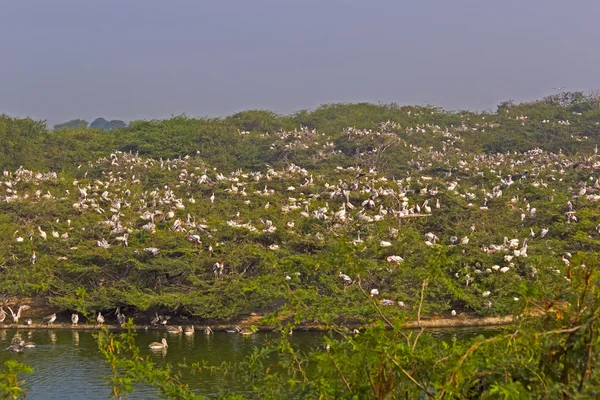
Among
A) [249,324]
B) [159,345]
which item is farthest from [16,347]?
[249,324]

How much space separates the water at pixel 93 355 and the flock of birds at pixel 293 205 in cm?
99

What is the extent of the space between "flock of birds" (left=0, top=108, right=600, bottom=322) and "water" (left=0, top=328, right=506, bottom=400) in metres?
0.99

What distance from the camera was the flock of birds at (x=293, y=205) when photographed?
22.3 m

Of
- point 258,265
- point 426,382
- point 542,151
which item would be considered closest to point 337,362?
point 426,382

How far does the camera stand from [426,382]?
566cm

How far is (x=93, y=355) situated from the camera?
17.0m

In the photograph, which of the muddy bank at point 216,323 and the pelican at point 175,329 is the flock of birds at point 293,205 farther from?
the muddy bank at point 216,323

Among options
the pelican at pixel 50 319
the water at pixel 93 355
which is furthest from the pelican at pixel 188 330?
the pelican at pixel 50 319

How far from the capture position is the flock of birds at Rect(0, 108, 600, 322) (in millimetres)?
22312

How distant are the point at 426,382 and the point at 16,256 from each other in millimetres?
20043

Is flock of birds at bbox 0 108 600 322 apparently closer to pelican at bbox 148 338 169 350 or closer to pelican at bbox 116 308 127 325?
pelican at bbox 116 308 127 325

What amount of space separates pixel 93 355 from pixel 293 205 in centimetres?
1102

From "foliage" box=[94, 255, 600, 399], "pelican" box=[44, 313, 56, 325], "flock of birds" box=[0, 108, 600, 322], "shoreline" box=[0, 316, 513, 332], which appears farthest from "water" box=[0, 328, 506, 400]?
"foliage" box=[94, 255, 600, 399]

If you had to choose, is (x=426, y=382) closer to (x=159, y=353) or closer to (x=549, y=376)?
(x=549, y=376)
